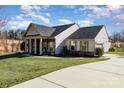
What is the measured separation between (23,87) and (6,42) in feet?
74.6

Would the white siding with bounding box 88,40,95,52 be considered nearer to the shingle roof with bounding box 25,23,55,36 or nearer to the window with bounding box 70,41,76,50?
the window with bounding box 70,41,76,50

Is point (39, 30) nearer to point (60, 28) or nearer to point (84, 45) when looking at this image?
point (60, 28)

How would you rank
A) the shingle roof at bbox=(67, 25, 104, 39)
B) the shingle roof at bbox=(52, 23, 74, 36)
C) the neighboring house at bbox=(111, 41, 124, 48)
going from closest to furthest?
the shingle roof at bbox=(67, 25, 104, 39) → the shingle roof at bbox=(52, 23, 74, 36) → the neighboring house at bbox=(111, 41, 124, 48)

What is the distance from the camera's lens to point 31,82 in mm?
7312

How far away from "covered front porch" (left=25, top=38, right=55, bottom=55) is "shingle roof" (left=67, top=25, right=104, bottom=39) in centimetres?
217

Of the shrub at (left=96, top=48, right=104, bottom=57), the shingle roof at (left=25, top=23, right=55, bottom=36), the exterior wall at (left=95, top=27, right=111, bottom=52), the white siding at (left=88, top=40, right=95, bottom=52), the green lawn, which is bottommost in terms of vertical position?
the green lawn

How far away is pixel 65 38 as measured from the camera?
23.2m

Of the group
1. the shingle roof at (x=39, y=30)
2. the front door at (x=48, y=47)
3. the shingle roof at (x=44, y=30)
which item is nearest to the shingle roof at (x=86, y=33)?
the shingle roof at (x=44, y=30)

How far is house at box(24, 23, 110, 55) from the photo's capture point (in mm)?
21297

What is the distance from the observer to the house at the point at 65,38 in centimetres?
2130

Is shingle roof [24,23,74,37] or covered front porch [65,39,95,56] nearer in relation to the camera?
covered front porch [65,39,95,56]

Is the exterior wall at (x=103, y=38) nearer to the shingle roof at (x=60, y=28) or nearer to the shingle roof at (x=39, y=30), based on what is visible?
the shingle roof at (x=60, y=28)

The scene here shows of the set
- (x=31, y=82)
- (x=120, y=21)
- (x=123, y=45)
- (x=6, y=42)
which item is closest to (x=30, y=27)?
(x=6, y=42)

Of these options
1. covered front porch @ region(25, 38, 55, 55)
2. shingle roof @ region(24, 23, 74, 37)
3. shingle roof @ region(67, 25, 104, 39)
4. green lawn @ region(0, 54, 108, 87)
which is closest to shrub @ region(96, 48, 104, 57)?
shingle roof @ region(67, 25, 104, 39)
